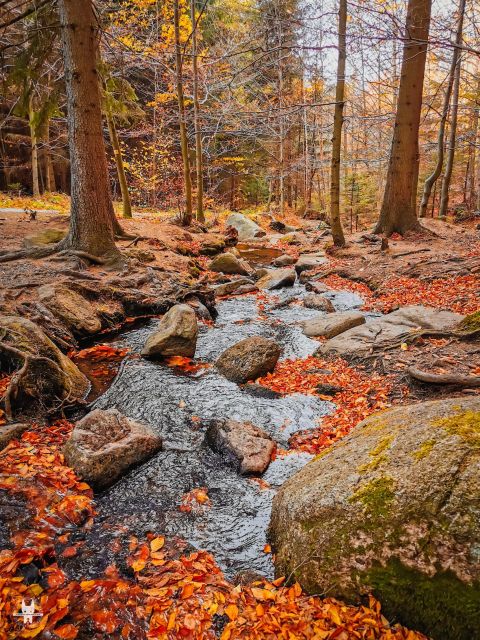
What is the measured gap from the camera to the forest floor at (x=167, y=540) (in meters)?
2.36

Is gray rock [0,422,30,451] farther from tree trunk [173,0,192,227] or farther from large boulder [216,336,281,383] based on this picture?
tree trunk [173,0,192,227]

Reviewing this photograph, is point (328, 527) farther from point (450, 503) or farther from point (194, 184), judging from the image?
point (194, 184)

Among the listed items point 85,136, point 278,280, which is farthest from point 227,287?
point 85,136

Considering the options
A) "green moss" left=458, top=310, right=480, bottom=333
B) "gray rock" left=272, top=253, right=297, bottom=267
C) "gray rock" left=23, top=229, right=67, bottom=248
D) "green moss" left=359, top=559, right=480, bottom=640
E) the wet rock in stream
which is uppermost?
"gray rock" left=23, top=229, right=67, bottom=248

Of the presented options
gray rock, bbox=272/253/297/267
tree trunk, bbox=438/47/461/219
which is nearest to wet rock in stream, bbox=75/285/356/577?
gray rock, bbox=272/253/297/267

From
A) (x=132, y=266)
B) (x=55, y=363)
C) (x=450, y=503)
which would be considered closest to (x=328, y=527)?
(x=450, y=503)

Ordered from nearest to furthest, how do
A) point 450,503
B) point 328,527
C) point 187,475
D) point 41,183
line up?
point 450,503 → point 328,527 → point 187,475 → point 41,183

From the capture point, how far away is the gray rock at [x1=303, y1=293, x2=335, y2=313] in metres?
9.47

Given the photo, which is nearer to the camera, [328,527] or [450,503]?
[450,503]

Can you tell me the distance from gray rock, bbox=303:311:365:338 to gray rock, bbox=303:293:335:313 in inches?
50.7

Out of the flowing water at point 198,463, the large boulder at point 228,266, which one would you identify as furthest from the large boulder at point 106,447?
the large boulder at point 228,266

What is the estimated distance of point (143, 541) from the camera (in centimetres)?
319

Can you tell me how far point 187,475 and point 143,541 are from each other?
963mm

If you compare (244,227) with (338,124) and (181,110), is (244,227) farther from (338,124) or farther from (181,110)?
(338,124)
